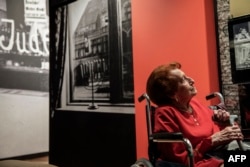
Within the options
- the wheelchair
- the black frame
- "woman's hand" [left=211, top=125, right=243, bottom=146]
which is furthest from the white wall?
"woman's hand" [left=211, top=125, right=243, bottom=146]

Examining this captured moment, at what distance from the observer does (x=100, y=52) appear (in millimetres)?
3535

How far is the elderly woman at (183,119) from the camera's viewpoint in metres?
1.66

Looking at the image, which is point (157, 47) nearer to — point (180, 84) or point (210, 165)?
point (180, 84)

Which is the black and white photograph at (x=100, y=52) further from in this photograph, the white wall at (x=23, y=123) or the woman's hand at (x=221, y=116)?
the white wall at (x=23, y=123)

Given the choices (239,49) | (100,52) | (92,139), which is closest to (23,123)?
(92,139)

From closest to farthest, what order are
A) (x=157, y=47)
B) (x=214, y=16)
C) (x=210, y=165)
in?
(x=210, y=165) → (x=214, y=16) → (x=157, y=47)

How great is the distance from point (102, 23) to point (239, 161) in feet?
7.88

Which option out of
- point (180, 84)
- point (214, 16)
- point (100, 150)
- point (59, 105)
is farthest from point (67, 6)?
point (180, 84)

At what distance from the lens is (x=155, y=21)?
2828 millimetres

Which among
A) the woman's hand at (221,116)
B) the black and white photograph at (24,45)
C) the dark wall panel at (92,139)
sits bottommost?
the dark wall panel at (92,139)

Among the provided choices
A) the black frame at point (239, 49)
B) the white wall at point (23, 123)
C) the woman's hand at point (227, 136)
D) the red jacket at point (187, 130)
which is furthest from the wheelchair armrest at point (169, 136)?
the white wall at point (23, 123)

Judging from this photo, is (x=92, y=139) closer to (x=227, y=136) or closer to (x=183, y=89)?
(x=183, y=89)

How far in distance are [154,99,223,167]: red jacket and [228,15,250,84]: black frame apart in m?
0.55

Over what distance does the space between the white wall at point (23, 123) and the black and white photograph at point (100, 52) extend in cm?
148
